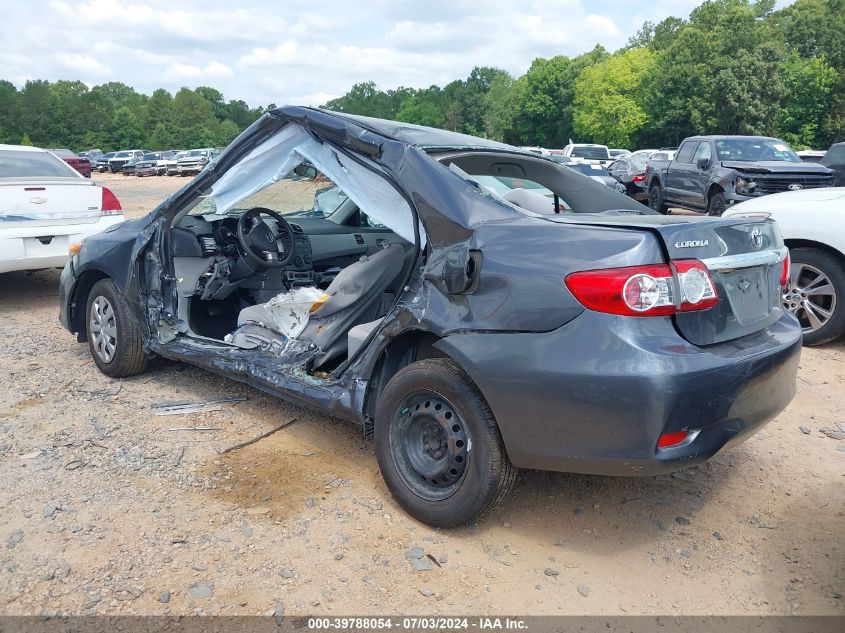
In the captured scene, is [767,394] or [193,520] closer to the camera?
[767,394]

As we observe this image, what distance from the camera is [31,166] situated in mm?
7844

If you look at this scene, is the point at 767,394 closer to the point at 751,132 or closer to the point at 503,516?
the point at 503,516

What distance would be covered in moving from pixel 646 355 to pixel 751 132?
43.2 metres

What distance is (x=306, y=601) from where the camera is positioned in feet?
8.57

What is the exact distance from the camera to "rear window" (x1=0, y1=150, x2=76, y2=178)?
7.60 metres

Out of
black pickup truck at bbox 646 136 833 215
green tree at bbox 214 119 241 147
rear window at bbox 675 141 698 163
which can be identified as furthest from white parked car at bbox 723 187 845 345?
green tree at bbox 214 119 241 147

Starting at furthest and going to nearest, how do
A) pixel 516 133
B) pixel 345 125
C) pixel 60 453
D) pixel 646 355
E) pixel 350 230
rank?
pixel 516 133 → pixel 350 230 → pixel 60 453 → pixel 345 125 → pixel 646 355

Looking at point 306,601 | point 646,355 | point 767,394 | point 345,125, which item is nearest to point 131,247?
point 345,125

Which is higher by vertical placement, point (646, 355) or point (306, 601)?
point (646, 355)

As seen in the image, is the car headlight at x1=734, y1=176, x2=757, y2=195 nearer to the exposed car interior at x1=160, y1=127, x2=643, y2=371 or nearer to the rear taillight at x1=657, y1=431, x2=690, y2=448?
the exposed car interior at x1=160, y1=127, x2=643, y2=371

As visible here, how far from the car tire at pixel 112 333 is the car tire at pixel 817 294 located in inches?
199

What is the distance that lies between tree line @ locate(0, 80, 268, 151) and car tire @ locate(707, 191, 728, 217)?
284 feet

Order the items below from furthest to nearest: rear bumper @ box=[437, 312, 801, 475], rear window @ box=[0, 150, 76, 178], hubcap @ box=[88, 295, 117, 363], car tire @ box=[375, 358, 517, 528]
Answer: rear window @ box=[0, 150, 76, 178] < hubcap @ box=[88, 295, 117, 363] < car tire @ box=[375, 358, 517, 528] < rear bumper @ box=[437, 312, 801, 475]

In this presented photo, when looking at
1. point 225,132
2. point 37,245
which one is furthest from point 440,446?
point 225,132
